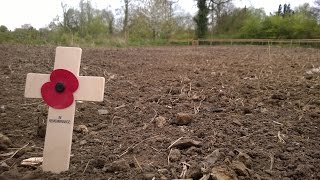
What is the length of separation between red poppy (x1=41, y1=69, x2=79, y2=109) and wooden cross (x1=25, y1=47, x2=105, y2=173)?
0.07 ft

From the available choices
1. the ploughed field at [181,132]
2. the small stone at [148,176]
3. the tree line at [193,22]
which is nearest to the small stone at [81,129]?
the ploughed field at [181,132]

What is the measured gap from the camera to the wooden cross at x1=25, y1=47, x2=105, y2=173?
2.38 meters

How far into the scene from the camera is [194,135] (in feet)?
10.1

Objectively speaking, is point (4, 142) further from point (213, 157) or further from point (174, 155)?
point (213, 157)

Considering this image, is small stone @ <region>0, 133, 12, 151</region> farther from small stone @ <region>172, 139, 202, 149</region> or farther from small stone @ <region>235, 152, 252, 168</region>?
small stone @ <region>235, 152, 252, 168</region>

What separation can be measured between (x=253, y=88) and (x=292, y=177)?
287cm

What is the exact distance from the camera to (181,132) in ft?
10.4

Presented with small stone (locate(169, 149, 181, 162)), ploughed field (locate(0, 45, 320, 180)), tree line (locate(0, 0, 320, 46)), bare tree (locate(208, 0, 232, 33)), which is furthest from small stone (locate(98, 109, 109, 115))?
bare tree (locate(208, 0, 232, 33))

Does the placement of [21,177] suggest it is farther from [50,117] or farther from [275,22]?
[275,22]

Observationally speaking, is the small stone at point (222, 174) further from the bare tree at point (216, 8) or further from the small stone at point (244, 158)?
the bare tree at point (216, 8)

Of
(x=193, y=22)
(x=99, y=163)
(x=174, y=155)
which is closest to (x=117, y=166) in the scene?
(x=99, y=163)

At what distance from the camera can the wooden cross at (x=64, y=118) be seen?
7.82 ft

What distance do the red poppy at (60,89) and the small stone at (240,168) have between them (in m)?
1.03

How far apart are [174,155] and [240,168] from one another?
468 millimetres
